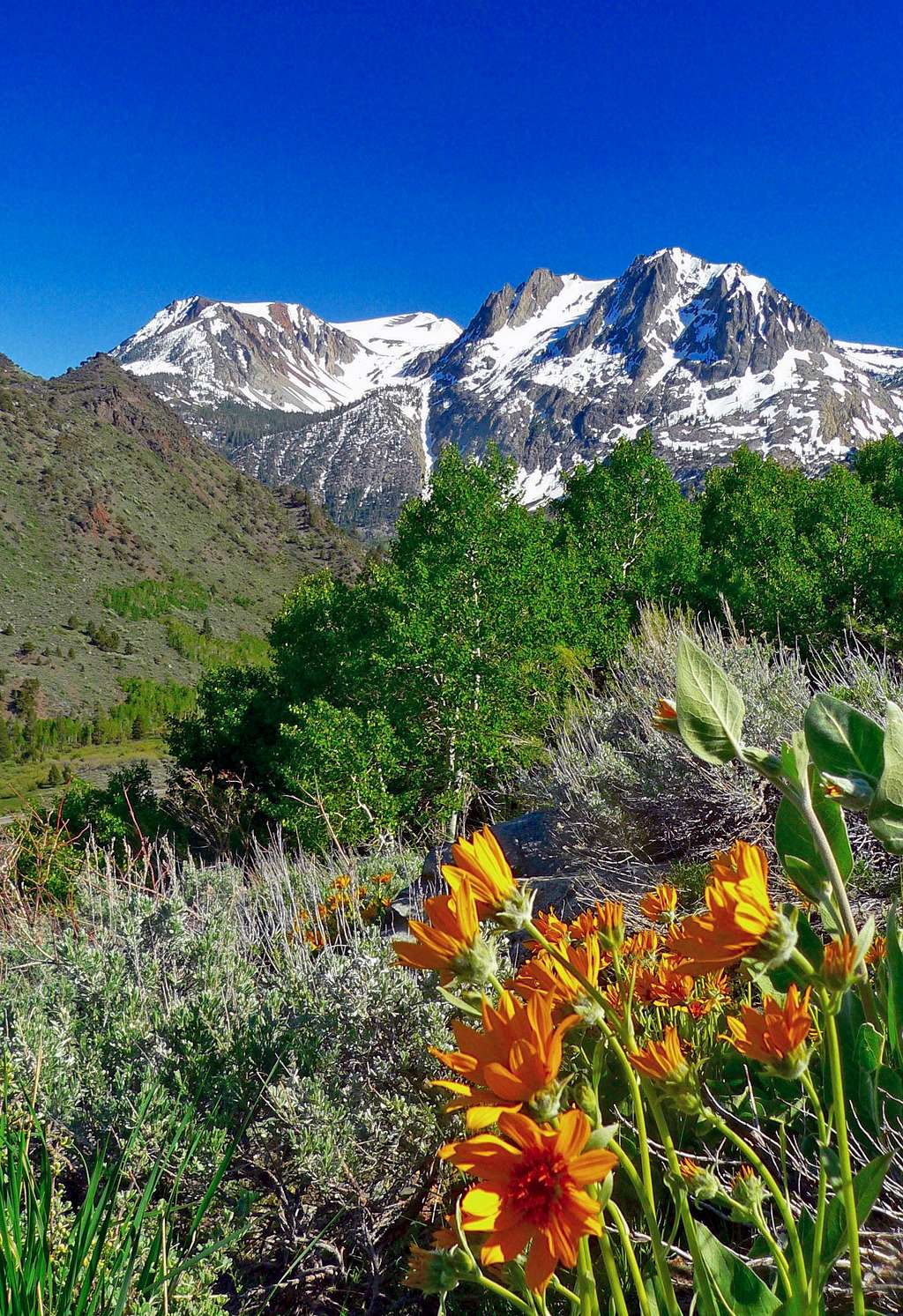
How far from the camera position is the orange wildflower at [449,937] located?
84 cm

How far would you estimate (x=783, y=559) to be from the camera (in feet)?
46.5

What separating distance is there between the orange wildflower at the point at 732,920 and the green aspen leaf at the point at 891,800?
0.13m

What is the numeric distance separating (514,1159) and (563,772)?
3.90m

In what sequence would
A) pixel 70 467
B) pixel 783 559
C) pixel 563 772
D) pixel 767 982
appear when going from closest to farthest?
pixel 767 982 < pixel 563 772 < pixel 783 559 < pixel 70 467

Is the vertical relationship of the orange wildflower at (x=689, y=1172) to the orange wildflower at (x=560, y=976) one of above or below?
below

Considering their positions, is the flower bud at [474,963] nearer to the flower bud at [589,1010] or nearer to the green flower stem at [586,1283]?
the flower bud at [589,1010]

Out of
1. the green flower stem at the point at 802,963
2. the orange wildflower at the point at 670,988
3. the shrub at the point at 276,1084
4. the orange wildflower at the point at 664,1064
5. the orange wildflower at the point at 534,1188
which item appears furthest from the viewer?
the shrub at the point at 276,1084

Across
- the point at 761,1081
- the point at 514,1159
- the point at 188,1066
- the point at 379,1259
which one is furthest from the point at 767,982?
the point at 188,1066

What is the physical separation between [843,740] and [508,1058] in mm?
534

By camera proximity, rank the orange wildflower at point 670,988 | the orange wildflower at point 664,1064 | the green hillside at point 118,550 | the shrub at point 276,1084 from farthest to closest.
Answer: the green hillside at point 118,550
the shrub at point 276,1084
the orange wildflower at point 670,988
the orange wildflower at point 664,1064

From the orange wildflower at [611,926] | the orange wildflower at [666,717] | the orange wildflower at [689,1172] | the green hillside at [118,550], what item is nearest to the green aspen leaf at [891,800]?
the orange wildflower at [666,717]

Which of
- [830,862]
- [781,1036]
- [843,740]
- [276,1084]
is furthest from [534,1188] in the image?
[276,1084]

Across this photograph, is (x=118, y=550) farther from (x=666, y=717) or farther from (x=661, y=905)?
(x=666, y=717)

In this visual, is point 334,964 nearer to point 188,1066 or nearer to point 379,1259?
point 188,1066
